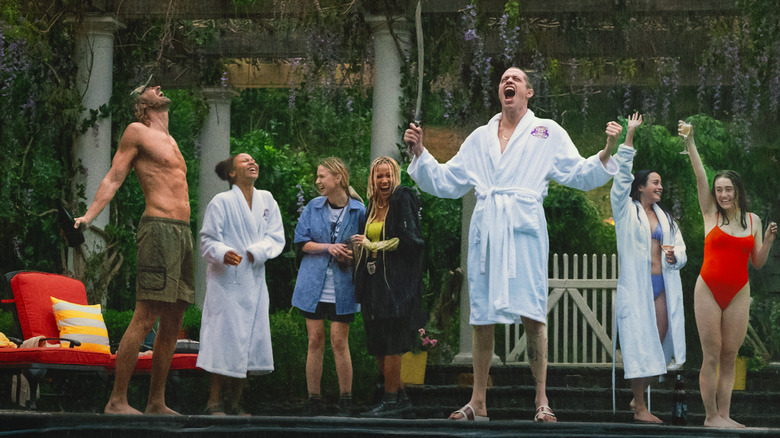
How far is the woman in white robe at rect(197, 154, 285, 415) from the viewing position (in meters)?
5.62

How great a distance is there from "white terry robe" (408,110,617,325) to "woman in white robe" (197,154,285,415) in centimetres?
102

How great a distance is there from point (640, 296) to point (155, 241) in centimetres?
260

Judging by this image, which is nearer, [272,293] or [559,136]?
[559,136]

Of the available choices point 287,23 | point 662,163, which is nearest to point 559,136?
point 287,23

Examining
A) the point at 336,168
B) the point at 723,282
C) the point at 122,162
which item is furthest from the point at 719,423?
the point at 122,162

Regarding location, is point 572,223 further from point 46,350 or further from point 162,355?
point 162,355

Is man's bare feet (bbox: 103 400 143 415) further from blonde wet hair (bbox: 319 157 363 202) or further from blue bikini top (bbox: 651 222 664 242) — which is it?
blue bikini top (bbox: 651 222 664 242)

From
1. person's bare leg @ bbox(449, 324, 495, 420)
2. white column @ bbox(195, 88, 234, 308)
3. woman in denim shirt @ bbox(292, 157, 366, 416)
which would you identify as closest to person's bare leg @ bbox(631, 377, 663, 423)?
person's bare leg @ bbox(449, 324, 495, 420)

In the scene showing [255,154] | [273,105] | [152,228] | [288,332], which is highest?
[273,105]

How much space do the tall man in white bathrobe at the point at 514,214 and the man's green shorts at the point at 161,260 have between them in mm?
1308

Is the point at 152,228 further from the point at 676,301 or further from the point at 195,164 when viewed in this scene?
the point at 195,164

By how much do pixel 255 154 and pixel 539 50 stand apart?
235 inches

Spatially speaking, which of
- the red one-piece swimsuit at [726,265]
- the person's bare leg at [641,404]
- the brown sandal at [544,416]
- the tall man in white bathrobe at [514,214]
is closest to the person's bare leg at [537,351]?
the tall man in white bathrobe at [514,214]

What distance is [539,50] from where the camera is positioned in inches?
334
